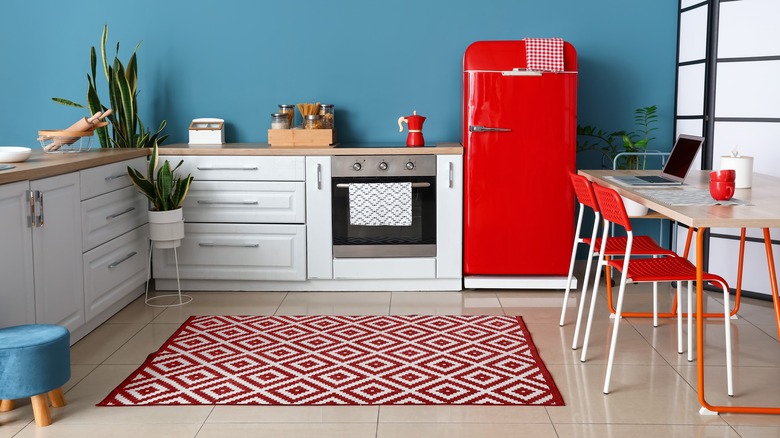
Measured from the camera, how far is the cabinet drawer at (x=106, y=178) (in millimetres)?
3922

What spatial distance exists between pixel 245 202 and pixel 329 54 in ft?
3.75

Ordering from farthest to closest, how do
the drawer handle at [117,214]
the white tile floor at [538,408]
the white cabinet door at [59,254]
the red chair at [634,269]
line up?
the drawer handle at [117,214] → the white cabinet door at [59,254] → the red chair at [634,269] → the white tile floor at [538,408]

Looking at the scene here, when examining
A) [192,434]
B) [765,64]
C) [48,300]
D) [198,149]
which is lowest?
[192,434]

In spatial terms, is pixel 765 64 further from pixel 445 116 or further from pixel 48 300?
pixel 48 300

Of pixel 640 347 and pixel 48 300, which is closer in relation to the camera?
pixel 48 300

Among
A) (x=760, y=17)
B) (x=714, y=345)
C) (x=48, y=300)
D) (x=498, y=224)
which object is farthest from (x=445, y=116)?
(x=48, y=300)

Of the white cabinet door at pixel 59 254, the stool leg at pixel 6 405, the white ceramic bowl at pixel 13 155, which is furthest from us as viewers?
the white ceramic bowl at pixel 13 155

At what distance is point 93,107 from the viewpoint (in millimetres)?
4941

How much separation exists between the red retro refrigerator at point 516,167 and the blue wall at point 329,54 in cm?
53

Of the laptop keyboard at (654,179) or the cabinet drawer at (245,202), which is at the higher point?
the laptop keyboard at (654,179)

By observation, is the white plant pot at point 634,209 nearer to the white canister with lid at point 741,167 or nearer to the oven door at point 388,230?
the white canister with lid at point 741,167

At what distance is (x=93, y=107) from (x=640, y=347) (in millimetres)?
3348

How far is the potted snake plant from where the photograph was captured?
4512mm

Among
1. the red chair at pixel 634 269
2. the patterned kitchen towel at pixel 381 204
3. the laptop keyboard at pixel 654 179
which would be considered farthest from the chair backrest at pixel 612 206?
the patterned kitchen towel at pixel 381 204
